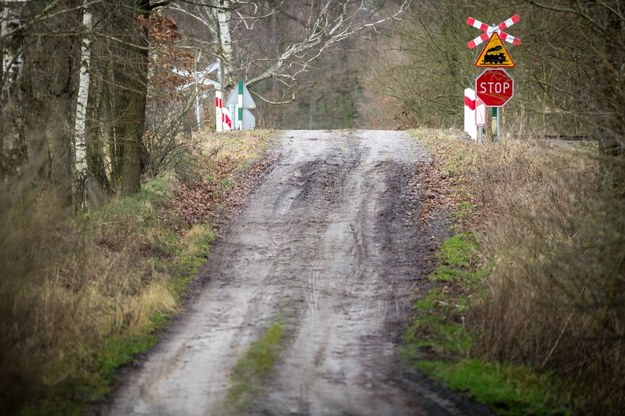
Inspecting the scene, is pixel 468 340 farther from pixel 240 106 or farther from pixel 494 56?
pixel 240 106

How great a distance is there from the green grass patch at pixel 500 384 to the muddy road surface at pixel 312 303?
0.27 metres

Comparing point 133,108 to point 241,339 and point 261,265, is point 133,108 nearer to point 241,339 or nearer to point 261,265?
point 261,265

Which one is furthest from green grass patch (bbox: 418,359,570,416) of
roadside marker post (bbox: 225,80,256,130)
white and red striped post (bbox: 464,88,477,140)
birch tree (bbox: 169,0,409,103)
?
roadside marker post (bbox: 225,80,256,130)

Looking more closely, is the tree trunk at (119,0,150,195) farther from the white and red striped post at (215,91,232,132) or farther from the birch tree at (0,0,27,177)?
the white and red striped post at (215,91,232,132)

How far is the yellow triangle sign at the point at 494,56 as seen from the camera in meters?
19.6

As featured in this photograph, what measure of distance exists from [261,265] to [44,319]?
4.76 m

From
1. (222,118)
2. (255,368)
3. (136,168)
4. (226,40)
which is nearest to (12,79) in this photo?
(136,168)

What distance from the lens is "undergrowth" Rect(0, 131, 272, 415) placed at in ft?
27.8

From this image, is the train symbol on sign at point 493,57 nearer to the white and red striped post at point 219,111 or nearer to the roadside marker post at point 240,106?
the roadside marker post at point 240,106

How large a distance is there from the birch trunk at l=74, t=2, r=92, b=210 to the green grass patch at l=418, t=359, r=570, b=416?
7855mm

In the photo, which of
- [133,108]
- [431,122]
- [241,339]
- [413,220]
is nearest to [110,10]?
[133,108]

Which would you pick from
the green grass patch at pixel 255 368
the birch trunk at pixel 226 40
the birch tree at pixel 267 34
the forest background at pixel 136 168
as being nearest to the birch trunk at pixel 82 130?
the forest background at pixel 136 168

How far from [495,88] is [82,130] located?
855 centimetres

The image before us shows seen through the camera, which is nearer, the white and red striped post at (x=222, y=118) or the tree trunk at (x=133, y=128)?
the tree trunk at (x=133, y=128)
